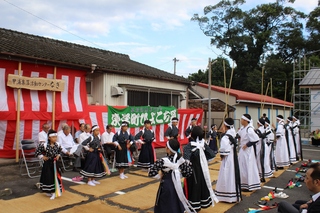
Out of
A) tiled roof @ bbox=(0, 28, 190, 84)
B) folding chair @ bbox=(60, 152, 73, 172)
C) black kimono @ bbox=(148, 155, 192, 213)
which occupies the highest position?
tiled roof @ bbox=(0, 28, 190, 84)

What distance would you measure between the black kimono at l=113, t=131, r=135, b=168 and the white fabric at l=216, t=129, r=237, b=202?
3251mm

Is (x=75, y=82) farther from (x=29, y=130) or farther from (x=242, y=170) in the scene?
(x=242, y=170)

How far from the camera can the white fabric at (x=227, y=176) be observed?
6.03 meters

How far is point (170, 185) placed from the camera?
4598 mm

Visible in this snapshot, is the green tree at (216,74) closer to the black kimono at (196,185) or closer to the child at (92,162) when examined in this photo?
the child at (92,162)

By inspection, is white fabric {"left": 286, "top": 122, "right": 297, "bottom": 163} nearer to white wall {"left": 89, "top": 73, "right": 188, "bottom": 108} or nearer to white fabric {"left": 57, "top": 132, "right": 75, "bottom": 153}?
white wall {"left": 89, "top": 73, "right": 188, "bottom": 108}

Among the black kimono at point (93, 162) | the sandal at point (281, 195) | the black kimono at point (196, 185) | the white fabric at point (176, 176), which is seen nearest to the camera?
the white fabric at point (176, 176)

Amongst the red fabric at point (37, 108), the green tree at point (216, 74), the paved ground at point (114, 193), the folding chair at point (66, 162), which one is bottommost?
the paved ground at point (114, 193)

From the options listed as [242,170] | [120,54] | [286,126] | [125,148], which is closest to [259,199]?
[242,170]

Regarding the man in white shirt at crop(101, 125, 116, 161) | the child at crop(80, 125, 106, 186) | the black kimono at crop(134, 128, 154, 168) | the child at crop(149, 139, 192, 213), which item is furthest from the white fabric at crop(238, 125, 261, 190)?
the man in white shirt at crop(101, 125, 116, 161)

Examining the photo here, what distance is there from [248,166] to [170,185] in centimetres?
312

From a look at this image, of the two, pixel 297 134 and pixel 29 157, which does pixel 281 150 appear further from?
pixel 29 157

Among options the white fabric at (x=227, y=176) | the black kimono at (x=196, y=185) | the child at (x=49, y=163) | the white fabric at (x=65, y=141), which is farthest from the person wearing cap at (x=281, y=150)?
the child at (x=49, y=163)

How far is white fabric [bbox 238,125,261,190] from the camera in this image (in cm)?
694
